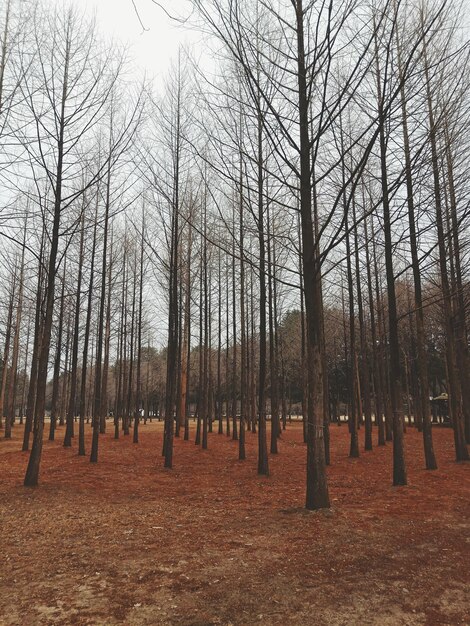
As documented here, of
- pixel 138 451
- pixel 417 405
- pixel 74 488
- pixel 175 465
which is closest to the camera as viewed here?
pixel 74 488

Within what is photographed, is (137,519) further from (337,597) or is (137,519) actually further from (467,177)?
(467,177)

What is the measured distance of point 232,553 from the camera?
4.21 meters

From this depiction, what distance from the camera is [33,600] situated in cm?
315

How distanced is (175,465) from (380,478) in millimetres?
5566

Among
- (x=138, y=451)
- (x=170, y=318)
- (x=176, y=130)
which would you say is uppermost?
(x=176, y=130)

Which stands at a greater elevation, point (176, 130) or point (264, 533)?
point (176, 130)

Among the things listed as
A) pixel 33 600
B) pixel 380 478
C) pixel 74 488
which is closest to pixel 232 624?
pixel 33 600

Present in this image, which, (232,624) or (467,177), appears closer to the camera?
(232,624)

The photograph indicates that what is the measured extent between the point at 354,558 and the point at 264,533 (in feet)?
4.25

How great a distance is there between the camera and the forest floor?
2.96 meters

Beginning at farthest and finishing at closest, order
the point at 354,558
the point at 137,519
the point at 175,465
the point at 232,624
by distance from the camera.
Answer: the point at 175,465, the point at 137,519, the point at 354,558, the point at 232,624

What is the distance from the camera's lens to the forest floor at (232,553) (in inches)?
117

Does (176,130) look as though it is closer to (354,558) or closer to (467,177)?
(467,177)

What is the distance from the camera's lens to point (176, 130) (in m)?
11.8
